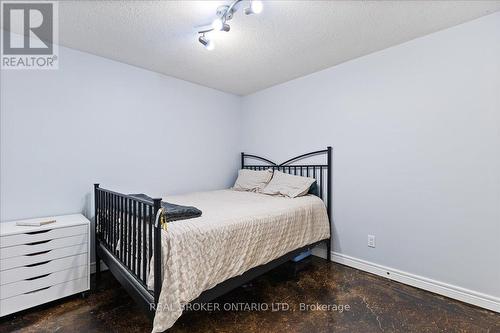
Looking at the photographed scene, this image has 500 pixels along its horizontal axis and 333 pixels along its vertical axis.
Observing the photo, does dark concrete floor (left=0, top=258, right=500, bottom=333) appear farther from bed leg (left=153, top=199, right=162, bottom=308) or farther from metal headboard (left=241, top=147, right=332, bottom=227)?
metal headboard (left=241, top=147, right=332, bottom=227)

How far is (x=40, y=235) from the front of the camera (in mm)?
1820

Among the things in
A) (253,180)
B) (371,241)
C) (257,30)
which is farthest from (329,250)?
(257,30)

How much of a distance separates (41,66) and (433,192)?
3748 mm

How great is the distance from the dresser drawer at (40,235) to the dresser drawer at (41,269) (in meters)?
0.19

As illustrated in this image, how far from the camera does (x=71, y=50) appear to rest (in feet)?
7.70

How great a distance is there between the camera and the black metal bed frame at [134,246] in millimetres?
1367

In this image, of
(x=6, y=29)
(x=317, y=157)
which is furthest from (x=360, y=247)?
(x=6, y=29)

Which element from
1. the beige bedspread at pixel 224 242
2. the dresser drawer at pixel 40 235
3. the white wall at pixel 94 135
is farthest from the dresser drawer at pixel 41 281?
the beige bedspread at pixel 224 242

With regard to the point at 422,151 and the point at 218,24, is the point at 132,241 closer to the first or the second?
the point at 218,24

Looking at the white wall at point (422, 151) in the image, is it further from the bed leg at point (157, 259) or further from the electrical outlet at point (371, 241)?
the bed leg at point (157, 259)

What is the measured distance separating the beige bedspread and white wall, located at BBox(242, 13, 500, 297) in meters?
0.62


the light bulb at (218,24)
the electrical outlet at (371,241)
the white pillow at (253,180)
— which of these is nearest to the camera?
the light bulb at (218,24)

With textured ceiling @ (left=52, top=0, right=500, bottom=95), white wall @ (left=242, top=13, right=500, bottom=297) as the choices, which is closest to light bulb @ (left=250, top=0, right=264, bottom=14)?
textured ceiling @ (left=52, top=0, right=500, bottom=95)

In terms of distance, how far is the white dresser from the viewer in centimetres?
170
